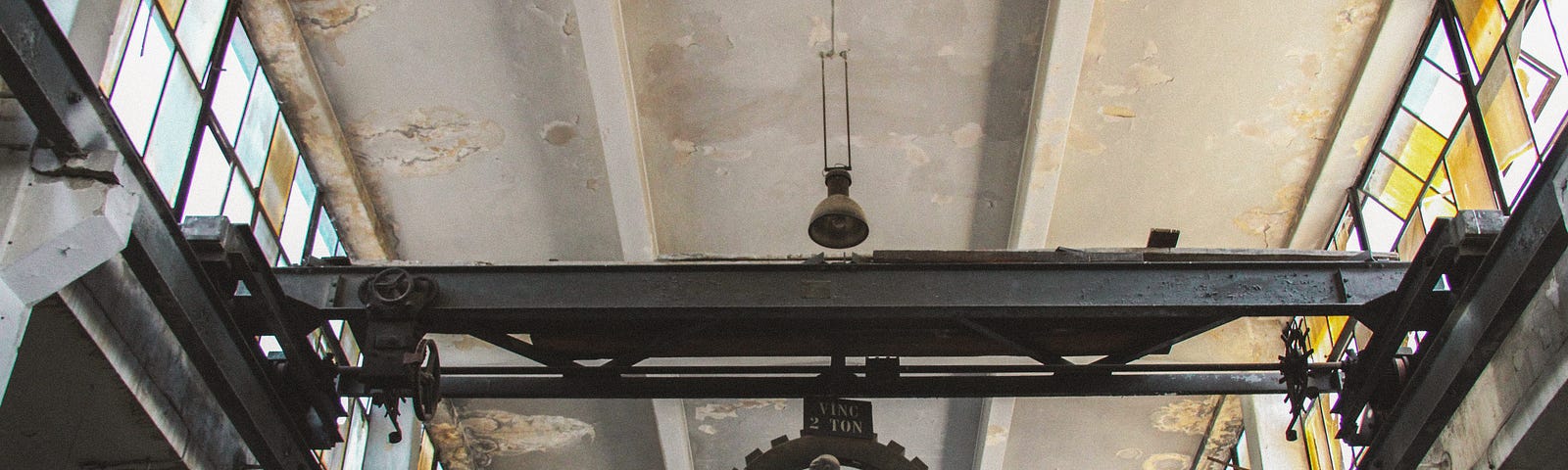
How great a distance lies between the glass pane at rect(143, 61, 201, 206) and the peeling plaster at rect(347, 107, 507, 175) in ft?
6.83

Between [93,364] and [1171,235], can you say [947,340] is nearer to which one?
[1171,235]

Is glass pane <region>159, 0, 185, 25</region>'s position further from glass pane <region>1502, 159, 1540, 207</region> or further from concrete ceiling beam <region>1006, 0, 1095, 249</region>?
glass pane <region>1502, 159, 1540, 207</region>

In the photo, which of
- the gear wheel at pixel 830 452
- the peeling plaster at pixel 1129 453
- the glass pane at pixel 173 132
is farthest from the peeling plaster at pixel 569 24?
the peeling plaster at pixel 1129 453

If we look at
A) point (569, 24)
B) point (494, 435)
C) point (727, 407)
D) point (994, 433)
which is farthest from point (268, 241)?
point (994, 433)

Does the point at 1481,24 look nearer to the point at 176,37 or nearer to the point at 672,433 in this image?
the point at 672,433

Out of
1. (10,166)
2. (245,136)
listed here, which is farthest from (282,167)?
(10,166)

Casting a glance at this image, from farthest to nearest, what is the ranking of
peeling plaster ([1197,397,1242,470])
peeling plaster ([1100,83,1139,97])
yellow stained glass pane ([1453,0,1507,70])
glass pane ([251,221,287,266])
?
peeling plaster ([1197,397,1242,470]), peeling plaster ([1100,83,1139,97]), glass pane ([251,221,287,266]), yellow stained glass pane ([1453,0,1507,70])

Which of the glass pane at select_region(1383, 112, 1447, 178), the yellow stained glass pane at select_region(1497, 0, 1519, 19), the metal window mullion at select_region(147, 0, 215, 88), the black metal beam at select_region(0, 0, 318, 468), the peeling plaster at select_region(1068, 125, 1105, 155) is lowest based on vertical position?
the black metal beam at select_region(0, 0, 318, 468)

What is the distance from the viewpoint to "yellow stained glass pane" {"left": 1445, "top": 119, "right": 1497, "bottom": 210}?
314 inches

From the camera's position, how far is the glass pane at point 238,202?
26.2 feet

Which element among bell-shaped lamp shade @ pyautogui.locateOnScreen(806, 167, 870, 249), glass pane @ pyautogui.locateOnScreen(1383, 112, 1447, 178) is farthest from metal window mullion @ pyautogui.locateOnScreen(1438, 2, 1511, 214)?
bell-shaped lamp shade @ pyautogui.locateOnScreen(806, 167, 870, 249)

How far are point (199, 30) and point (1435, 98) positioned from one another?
25.0 feet

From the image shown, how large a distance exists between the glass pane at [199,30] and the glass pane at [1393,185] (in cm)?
762

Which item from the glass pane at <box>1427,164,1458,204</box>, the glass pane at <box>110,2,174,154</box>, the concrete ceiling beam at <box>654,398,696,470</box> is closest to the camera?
the glass pane at <box>110,2,174,154</box>
